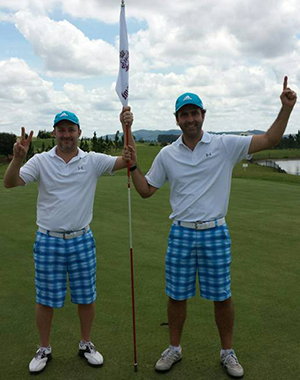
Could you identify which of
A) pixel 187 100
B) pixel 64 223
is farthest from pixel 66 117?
pixel 187 100

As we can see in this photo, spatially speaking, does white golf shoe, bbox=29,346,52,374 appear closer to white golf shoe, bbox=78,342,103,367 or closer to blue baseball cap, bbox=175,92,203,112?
white golf shoe, bbox=78,342,103,367

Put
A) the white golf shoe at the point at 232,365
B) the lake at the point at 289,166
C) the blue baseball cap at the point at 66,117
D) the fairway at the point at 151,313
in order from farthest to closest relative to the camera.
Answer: the lake at the point at 289,166 < the blue baseball cap at the point at 66,117 < the fairway at the point at 151,313 < the white golf shoe at the point at 232,365

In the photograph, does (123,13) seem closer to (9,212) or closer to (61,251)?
(61,251)

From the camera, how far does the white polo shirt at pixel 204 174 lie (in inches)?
124

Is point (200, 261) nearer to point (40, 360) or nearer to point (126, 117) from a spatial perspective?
point (126, 117)

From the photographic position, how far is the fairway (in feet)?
10.3

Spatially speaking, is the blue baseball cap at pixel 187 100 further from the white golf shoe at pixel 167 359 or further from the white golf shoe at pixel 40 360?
the white golf shoe at pixel 40 360

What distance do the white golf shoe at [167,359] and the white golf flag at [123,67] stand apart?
206 centimetres

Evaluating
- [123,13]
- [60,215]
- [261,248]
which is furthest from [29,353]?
[261,248]

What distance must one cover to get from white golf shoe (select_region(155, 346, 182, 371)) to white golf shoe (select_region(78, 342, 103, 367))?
462 millimetres

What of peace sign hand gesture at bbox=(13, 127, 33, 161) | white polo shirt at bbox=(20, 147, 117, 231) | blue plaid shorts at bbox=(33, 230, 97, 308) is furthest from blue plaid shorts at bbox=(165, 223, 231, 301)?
peace sign hand gesture at bbox=(13, 127, 33, 161)

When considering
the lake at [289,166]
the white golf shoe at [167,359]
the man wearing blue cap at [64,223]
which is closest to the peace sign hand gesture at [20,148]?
the man wearing blue cap at [64,223]

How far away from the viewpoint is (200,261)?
320cm

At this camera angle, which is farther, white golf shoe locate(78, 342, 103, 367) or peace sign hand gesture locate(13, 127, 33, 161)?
white golf shoe locate(78, 342, 103, 367)
